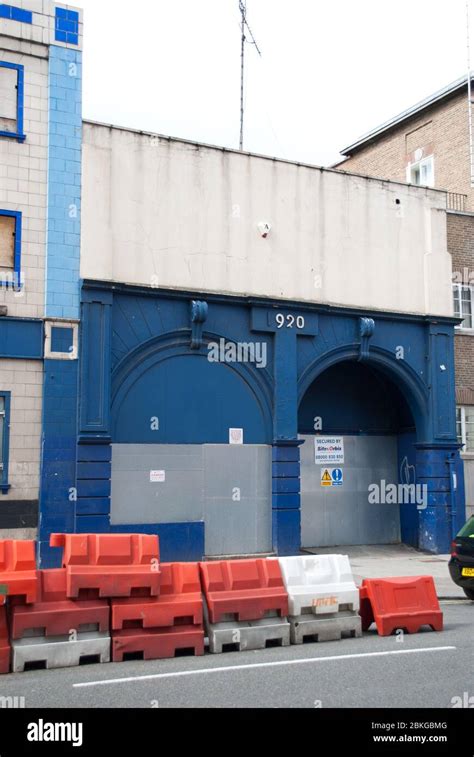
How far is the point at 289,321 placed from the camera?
63.0 ft

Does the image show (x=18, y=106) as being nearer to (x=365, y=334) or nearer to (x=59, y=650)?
(x=365, y=334)

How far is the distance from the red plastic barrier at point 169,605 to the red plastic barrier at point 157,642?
78 mm

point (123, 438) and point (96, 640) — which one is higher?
point (123, 438)

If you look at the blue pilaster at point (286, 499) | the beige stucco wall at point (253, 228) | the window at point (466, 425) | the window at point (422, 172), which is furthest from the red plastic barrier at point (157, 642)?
the window at point (422, 172)

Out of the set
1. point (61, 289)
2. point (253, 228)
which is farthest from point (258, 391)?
point (61, 289)

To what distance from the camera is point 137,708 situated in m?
7.18

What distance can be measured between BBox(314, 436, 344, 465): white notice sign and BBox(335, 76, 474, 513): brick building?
3193mm

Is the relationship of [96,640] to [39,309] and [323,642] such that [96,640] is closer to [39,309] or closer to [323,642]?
[323,642]

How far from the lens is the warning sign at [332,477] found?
2073 centimetres

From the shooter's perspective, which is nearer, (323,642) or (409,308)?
(323,642)
